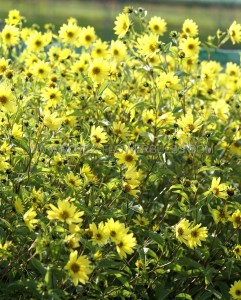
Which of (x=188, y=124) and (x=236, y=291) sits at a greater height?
(x=188, y=124)

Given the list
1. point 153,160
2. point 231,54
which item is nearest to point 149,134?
point 153,160

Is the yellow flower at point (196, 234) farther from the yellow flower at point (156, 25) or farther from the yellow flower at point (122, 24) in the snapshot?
the yellow flower at point (156, 25)

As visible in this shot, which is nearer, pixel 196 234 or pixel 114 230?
pixel 114 230

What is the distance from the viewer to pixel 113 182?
2.36 meters

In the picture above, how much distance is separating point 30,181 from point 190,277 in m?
0.67

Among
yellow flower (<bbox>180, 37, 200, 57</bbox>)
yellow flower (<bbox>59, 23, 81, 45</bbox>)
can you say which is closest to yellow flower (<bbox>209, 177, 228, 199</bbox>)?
yellow flower (<bbox>180, 37, 200, 57</bbox>)

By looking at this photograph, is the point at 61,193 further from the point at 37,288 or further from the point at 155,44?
the point at 155,44

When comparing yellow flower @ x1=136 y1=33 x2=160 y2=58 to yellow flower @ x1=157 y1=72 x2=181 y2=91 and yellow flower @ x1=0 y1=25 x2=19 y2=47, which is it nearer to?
yellow flower @ x1=157 y1=72 x2=181 y2=91

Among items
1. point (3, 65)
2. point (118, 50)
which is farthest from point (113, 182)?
point (118, 50)

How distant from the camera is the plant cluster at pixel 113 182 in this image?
2084 mm

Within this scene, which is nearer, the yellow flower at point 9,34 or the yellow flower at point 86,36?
the yellow flower at point 9,34

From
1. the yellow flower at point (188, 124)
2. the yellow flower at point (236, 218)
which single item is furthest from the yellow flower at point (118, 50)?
the yellow flower at point (236, 218)

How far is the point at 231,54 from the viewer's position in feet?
16.8

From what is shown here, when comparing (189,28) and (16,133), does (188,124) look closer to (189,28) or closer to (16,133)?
(16,133)
